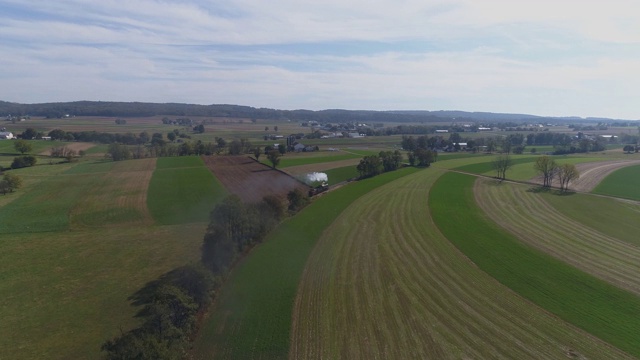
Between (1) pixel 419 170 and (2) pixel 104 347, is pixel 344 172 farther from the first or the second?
(2) pixel 104 347

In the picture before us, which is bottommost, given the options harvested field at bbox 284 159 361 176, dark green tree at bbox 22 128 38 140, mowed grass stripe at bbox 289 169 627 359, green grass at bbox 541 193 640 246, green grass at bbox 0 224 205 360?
green grass at bbox 0 224 205 360

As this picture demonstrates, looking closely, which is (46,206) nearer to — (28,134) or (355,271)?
(355,271)

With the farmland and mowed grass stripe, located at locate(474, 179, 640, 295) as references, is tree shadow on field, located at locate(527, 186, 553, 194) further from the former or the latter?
mowed grass stripe, located at locate(474, 179, 640, 295)

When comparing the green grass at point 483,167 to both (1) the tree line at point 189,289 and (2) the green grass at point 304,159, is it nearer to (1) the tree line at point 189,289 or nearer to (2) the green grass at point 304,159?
(2) the green grass at point 304,159

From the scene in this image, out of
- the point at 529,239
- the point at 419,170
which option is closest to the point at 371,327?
the point at 529,239

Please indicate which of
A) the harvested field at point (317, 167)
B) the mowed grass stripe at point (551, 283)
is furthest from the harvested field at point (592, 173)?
the harvested field at point (317, 167)

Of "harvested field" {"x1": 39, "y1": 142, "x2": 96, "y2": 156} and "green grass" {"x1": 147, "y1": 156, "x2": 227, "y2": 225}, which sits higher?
"harvested field" {"x1": 39, "y1": 142, "x2": 96, "y2": 156}

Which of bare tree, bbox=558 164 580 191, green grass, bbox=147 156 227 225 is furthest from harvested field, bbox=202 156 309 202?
bare tree, bbox=558 164 580 191
